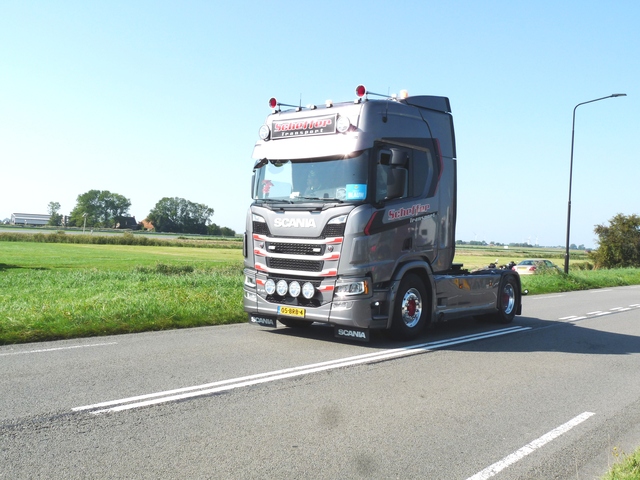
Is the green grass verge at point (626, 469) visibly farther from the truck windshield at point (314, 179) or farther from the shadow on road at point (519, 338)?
the truck windshield at point (314, 179)

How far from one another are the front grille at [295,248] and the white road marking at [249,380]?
1.67 metres

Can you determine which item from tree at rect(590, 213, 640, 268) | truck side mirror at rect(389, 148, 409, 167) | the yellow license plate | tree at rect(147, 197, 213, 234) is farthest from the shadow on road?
tree at rect(147, 197, 213, 234)

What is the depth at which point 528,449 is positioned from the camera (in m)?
4.70

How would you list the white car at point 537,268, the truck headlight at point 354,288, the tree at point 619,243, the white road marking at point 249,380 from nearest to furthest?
1. the white road marking at point 249,380
2. the truck headlight at point 354,288
3. the white car at point 537,268
4. the tree at point 619,243

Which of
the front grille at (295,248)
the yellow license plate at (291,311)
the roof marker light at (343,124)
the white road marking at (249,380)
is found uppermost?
the roof marker light at (343,124)

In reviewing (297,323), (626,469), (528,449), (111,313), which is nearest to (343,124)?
(297,323)

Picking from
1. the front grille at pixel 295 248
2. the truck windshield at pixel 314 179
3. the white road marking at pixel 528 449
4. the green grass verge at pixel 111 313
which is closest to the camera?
the white road marking at pixel 528 449

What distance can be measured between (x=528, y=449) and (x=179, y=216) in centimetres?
15015

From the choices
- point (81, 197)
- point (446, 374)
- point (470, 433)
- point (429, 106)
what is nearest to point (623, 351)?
point (446, 374)

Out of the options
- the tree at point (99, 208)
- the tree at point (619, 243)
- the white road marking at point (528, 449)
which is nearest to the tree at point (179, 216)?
the tree at point (99, 208)

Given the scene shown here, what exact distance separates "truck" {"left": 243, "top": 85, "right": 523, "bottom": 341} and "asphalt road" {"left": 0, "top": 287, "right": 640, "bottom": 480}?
636mm

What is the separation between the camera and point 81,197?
146750 millimetres

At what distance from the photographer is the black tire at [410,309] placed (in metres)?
9.32

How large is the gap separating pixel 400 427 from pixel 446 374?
2.41m
